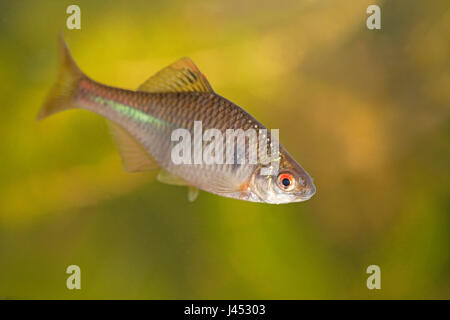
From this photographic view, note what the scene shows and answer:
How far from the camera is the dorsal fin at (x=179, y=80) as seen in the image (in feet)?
2.87

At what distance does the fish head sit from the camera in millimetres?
800

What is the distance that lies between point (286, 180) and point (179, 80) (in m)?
0.36

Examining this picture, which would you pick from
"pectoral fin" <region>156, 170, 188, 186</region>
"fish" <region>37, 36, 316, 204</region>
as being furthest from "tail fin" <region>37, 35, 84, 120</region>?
"pectoral fin" <region>156, 170, 188, 186</region>

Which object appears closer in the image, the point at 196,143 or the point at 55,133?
the point at 196,143

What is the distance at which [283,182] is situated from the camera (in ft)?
2.63

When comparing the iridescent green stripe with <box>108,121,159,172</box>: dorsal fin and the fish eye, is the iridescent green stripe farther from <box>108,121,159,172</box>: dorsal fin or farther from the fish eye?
the fish eye

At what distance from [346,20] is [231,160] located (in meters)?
1.02

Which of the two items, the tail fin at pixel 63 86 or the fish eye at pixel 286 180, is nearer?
the fish eye at pixel 286 180

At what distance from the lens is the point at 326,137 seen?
1.48 meters

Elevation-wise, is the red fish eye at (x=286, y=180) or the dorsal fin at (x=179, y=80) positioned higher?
the dorsal fin at (x=179, y=80)

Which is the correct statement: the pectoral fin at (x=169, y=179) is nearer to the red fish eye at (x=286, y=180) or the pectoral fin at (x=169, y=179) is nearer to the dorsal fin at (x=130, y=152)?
the dorsal fin at (x=130, y=152)

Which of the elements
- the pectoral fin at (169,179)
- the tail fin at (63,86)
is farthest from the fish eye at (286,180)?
the tail fin at (63,86)

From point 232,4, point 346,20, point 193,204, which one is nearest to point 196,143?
point 193,204

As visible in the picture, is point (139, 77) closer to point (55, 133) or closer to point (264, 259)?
point (55, 133)
